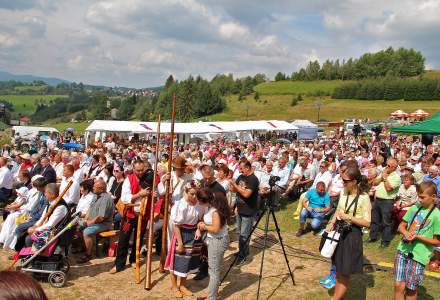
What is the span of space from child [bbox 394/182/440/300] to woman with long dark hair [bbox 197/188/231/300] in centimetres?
214

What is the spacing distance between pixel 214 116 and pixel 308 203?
73227mm

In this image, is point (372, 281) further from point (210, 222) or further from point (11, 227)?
point (11, 227)

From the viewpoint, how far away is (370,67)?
10850cm

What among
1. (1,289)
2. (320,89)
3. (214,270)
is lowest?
(214,270)

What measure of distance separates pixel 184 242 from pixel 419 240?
299 cm

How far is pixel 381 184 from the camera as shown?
763 cm

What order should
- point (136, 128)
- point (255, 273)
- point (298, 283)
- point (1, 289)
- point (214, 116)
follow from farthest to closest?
point (214, 116) → point (136, 128) → point (255, 273) → point (298, 283) → point (1, 289)

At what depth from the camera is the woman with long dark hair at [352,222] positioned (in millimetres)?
4535

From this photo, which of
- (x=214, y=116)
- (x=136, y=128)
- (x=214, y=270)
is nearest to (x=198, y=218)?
(x=214, y=270)

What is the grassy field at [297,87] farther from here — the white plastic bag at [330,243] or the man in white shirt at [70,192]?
the white plastic bag at [330,243]

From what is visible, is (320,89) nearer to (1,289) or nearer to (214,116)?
(214,116)

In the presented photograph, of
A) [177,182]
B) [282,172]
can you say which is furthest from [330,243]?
[282,172]

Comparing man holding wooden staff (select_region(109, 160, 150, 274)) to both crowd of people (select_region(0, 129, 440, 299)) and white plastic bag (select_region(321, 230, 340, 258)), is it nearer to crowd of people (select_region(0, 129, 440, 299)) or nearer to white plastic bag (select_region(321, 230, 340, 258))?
crowd of people (select_region(0, 129, 440, 299))

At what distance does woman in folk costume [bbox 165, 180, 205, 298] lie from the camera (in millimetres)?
5414
